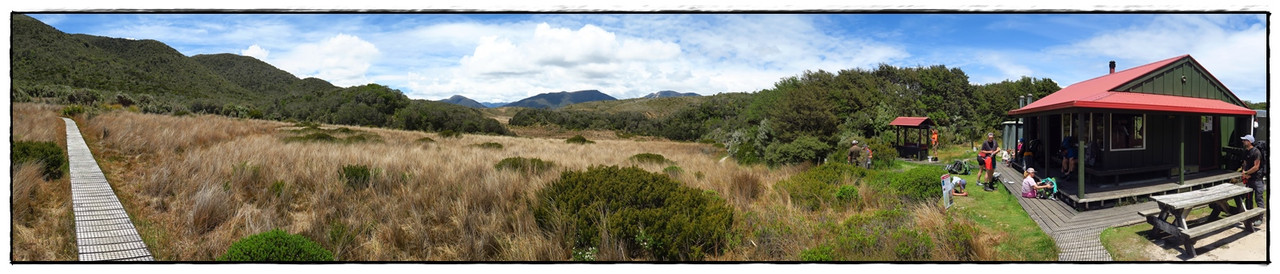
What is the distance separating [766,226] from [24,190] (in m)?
6.06

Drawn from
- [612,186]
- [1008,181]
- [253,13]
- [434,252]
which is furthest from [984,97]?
[253,13]

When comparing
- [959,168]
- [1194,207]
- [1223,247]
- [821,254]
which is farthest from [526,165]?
[959,168]

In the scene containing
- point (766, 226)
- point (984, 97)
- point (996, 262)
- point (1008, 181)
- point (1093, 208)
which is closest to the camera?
point (996, 262)

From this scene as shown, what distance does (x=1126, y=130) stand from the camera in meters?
6.44

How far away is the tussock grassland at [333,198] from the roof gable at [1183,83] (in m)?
3.50

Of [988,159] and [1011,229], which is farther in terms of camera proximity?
[988,159]

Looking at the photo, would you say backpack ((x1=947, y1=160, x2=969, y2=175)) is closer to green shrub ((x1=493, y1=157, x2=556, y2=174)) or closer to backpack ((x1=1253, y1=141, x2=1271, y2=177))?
backpack ((x1=1253, y1=141, x2=1271, y2=177))

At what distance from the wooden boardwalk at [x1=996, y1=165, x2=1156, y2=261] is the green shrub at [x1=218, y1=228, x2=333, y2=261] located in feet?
16.7

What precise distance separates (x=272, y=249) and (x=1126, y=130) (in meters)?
9.55

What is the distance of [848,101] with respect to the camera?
12.7 meters

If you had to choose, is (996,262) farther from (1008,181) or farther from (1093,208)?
(1008,181)

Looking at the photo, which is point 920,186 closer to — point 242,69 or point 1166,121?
point 1166,121

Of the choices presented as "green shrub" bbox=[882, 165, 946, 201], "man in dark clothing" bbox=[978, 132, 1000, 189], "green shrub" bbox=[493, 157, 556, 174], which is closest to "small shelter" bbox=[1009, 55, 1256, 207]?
"man in dark clothing" bbox=[978, 132, 1000, 189]

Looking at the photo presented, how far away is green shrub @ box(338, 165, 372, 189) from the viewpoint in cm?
627
